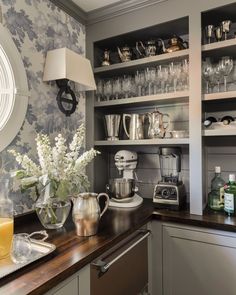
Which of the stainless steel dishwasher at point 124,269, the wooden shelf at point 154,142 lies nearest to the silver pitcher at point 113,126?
the wooden shelf at point 154,142

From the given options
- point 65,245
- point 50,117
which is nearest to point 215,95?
point 50,117

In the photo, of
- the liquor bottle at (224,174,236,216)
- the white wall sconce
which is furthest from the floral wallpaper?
the liquor bottle at (224,174,236,216)

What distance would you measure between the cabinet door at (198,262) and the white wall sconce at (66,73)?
108 centimetres

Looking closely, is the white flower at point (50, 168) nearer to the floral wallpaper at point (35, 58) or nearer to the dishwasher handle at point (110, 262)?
the floral wallpaper at point (35, 58)

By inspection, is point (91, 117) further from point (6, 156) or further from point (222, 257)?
point (222, 257)

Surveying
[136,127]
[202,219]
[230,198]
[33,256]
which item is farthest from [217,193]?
[33,256]

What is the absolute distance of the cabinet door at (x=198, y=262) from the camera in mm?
1335

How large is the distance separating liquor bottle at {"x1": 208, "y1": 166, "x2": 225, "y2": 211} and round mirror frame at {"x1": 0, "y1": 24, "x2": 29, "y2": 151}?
1.27m

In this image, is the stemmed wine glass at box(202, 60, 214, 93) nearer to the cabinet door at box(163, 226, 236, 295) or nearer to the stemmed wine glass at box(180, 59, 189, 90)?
the stemmed wine glass at box(180, 59, 189, 90)

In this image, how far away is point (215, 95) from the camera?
1.50m

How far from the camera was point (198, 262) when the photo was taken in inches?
55.7

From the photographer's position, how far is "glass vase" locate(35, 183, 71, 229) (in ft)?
4.14

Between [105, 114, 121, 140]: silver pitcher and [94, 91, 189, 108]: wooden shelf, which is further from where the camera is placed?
[105, 114, 121, 140]: silver pitcher

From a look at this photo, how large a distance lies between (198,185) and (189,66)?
75cm
